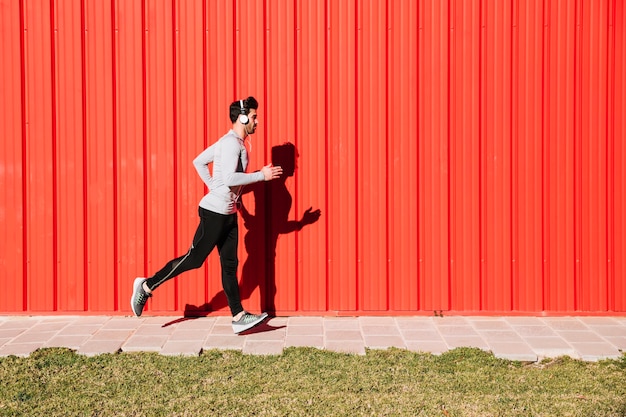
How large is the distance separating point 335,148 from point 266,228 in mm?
975

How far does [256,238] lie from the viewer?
21.2 feet

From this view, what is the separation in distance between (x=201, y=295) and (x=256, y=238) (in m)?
0.73

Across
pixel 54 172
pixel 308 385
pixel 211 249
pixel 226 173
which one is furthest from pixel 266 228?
pixel 308 385

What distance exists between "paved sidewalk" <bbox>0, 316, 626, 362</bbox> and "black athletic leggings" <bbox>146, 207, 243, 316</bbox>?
405mm

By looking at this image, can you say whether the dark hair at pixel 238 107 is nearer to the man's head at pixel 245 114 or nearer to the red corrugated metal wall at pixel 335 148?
the man's head at pixel 245 114

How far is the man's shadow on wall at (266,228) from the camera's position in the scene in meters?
6.43

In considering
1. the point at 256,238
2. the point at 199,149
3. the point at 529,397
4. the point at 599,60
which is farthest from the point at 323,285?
the point at 599,60

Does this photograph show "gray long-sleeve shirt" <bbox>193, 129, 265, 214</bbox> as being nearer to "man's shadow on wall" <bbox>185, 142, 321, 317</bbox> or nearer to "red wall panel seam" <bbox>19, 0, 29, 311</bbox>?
"man's shadow on wall" <bbox>185, 142, 321, 317</bbox>

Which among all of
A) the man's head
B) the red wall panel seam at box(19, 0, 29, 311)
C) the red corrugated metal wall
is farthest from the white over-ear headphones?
the red wall panel seam at box(19, 0, 29, 311)

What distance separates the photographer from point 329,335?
5695 millimetres

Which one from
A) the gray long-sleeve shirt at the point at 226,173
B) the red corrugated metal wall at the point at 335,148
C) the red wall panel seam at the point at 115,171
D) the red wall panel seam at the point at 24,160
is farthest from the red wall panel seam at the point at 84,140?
the gray long-sleeve shirt at the point at 226,173

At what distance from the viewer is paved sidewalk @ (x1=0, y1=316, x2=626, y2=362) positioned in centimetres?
531

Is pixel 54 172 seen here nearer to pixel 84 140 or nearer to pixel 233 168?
pixel 84 140

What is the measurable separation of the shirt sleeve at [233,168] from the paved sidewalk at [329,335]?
127 cm
